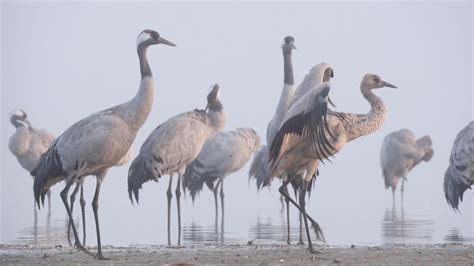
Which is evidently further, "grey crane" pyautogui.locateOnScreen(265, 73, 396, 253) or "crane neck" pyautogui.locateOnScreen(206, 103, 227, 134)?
"crane neck" pyautogui.locateOnScreen(206, 103, 227, 134)

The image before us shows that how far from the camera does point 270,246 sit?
11148 mm

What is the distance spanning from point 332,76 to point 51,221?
7.06 m

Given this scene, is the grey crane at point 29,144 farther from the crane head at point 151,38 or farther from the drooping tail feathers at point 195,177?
the crane head at point 151,38

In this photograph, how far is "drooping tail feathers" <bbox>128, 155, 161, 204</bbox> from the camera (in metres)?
13.8

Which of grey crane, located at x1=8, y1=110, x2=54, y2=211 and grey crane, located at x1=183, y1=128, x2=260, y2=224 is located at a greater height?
grey crane, located at x1=8, y1=110, x2=54, y2=211

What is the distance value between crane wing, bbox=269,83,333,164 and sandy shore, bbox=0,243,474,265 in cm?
108

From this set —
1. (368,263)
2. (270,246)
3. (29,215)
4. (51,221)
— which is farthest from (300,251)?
(29,215)

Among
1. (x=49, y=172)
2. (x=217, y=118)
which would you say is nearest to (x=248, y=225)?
(x=217, y=118)

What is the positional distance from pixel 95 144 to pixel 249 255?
1857mm

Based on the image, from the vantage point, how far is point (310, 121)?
980cm

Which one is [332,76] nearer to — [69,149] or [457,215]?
[69,149]

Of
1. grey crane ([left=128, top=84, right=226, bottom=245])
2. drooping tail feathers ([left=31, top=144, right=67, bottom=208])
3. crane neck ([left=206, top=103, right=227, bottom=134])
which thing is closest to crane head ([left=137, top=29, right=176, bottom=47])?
drooping tail feathers ([left=31, top=144, right=67, bottom=208])

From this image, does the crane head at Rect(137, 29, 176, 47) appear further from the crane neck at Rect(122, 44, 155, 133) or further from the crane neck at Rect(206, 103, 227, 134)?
the crane neck at Rect(206, 103, 227, 134)

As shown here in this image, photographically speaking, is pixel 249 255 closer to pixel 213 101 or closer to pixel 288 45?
pixel 288 45
